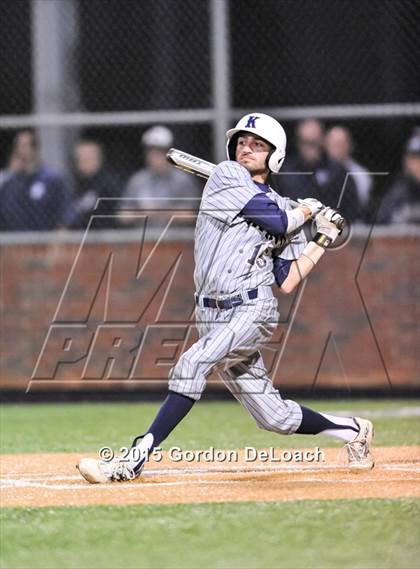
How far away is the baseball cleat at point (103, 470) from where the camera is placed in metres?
6.64

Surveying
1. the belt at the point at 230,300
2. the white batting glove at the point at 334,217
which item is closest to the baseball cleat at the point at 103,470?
the belt at the point at 230,300

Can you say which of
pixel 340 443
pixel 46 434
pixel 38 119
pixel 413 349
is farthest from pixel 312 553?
pixel 38 119

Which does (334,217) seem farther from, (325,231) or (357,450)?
(357,450)

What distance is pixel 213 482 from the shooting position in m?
6.87

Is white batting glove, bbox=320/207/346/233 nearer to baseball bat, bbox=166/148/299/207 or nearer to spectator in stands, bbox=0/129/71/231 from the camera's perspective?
baseball bat, bbox=166/148/299/207

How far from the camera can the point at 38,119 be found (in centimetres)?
1228

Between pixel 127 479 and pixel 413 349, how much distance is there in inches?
222

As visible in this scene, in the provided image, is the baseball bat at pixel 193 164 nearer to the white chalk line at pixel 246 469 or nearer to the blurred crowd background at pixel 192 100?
the white chalk line at pixel 246 469

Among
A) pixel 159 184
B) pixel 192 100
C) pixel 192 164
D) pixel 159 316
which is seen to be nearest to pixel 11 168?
pixel 159 184

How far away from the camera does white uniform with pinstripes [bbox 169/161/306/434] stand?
666cm

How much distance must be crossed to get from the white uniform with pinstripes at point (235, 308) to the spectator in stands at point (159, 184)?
507 cm

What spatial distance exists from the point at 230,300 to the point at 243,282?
112 millimetres

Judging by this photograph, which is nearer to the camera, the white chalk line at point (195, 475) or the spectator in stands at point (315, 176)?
the white chalk line at point (195, 475)

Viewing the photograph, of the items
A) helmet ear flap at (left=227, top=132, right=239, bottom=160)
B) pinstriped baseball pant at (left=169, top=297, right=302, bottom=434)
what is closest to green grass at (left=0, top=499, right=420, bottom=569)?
pinstriped baseball pant at (left=169, top=297, right=302, bottom=434)
